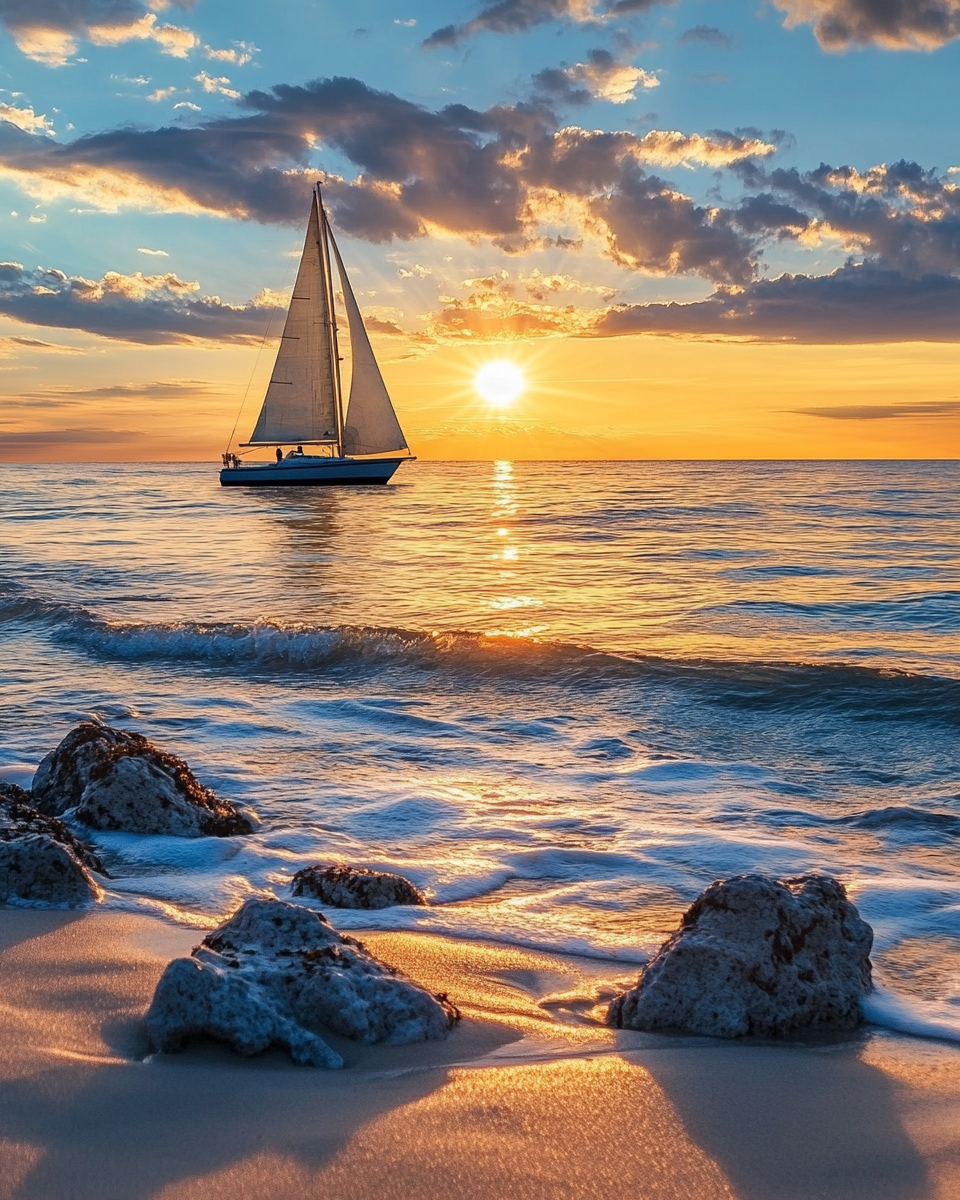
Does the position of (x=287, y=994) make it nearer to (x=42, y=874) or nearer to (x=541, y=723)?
(x=42, y=874)

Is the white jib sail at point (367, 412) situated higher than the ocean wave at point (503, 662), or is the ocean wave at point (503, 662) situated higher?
the white jib sail at point (367, 412)

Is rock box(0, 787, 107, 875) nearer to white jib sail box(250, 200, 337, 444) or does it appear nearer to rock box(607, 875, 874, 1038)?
rock box(607, 875, 874, 1038)

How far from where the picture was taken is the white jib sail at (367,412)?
5006 centimetres

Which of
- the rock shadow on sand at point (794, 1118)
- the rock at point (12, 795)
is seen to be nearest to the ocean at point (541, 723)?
the rock at point (12, 795)

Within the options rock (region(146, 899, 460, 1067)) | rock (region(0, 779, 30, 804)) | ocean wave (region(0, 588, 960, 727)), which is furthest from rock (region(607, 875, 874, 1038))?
ocean wave (region(0, 588, 960, 727))

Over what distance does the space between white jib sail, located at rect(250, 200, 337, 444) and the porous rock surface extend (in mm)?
47071

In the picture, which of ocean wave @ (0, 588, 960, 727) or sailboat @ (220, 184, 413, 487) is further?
sailboat @ (220, 184, 413, 487)

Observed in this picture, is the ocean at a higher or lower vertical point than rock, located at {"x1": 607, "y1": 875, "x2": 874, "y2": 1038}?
lower

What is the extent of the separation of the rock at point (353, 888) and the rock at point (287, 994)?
3.36 feet

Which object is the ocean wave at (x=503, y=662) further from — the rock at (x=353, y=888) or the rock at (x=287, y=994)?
the rock at (x=287, y=994)

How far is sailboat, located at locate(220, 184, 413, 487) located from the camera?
4912 centimetres

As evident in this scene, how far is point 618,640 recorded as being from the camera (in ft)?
41.3

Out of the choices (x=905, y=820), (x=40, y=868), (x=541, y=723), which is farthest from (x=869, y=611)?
(x=40, y=868)

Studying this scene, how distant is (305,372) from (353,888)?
4757 cm
